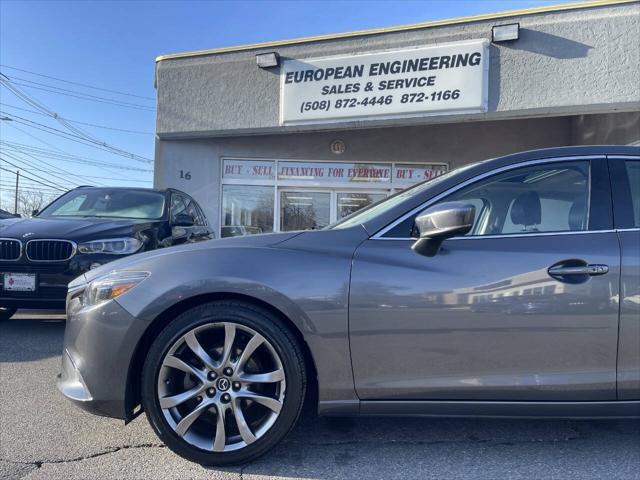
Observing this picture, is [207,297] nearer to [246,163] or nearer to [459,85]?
[459,85]

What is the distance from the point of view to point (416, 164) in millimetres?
9914

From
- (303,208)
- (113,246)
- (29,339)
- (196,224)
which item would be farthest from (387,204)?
(303,208)

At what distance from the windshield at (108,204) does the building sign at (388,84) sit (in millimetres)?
3620

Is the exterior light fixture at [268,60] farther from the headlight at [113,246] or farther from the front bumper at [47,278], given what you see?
the front bumper at [47,278]

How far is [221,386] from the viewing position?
7.50 feet

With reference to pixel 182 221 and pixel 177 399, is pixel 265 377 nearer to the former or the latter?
pixel 177 399

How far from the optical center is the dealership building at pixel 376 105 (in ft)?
23.2

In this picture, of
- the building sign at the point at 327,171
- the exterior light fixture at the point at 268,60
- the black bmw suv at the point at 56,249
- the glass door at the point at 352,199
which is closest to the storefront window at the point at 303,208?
the glass door at the point at 352,199

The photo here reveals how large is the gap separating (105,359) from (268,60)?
737 centimetres

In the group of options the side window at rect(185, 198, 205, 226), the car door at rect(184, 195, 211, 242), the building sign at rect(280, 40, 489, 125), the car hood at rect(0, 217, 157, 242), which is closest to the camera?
the car hood at rect(0, 217, 157, 242)

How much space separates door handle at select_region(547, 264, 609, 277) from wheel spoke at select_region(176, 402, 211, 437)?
5.86ft

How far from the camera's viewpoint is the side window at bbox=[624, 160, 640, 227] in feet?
7.64

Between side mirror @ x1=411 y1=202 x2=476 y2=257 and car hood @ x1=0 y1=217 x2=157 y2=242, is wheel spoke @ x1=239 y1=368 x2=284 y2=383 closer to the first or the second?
side mirror @ x1=411 y1=202 x2=476 y2=257

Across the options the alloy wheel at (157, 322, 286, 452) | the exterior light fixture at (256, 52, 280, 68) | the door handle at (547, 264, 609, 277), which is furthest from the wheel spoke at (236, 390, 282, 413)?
the exterior light fixture at (256, 52, 280, 68)
